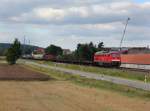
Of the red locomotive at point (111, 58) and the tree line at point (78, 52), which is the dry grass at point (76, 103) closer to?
the red locomotive at point (111, 58)

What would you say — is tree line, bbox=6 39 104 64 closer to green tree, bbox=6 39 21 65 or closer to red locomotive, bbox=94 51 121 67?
green tree, bbox=6 39 21 65

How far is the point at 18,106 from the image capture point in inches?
837

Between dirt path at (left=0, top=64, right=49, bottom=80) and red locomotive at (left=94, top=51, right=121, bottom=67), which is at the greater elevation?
red locomotive at (left=94, top=51, right=121, bottom=67)

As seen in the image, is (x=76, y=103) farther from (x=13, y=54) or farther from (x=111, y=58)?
(x=13, y=54)

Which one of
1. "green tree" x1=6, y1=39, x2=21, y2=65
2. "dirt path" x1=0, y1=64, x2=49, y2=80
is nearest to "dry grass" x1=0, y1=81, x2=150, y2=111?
"dirt path" x1=0, y1=64, x2=49, y2=80

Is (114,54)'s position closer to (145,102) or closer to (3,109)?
(145,102)

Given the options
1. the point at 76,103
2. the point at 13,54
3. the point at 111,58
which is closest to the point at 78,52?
the point at 13,54

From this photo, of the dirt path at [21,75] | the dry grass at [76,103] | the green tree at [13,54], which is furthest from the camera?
the green tree at [13,54]

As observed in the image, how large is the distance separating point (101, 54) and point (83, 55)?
51.0m

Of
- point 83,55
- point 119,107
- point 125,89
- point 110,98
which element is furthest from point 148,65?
point 83,55

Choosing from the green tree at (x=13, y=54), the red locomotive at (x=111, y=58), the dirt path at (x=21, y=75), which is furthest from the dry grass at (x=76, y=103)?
the green tree at (x=13, y=54)

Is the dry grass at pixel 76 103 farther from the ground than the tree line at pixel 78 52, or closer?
closer

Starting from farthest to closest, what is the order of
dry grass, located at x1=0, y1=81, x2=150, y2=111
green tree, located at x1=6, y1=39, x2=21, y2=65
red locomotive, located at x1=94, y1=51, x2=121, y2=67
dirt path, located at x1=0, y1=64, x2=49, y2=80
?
green tree, located at x1=6, y1=39, x2=21, y2=65 → red locomotive, located at x1=94, y1=51, x2=121, y2=67 → dirt path, located at x1=0, y1=64, x2=49, y2=80 → dry grass, located at x1=0, y1=81, x2=150, y2=111

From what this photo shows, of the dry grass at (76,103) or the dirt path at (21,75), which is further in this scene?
the dirt path at (21,75)
